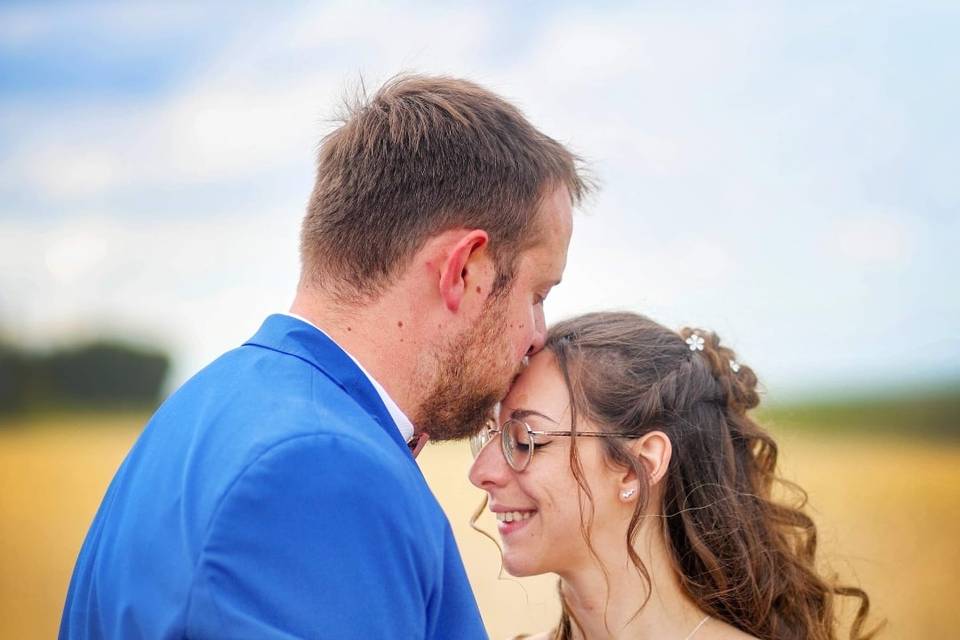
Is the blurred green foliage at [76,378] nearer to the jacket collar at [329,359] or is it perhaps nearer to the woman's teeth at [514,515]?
the woman's teeth at [514,515]

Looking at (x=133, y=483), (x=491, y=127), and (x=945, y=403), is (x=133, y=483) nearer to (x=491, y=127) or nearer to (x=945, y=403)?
(x=491, y=127)

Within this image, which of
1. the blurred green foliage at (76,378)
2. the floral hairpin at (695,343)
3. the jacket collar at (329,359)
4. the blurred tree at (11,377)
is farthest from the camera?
the blurred tree at (11,377)

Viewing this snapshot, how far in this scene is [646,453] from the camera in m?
2.98

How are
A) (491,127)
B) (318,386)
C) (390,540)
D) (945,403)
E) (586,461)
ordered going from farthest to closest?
1. (945,403)
2. (586,461)
3. (491,127)
4. (318,386)
5. (390,540)

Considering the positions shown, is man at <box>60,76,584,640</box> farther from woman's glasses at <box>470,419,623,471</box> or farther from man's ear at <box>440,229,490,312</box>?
woman's glasses at <box>470,419,623,471</box>

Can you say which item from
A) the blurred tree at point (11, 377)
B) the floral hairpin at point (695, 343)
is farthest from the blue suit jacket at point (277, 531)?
the blurred tree at point (11, 377)

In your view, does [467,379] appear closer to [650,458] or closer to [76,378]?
[650,458]

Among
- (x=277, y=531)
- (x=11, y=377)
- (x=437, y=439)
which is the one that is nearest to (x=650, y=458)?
(x=437, y=439)

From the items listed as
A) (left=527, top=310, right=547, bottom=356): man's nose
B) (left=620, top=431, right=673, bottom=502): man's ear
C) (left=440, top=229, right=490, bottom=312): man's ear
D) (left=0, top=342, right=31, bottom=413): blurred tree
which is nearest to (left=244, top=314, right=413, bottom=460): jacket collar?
(left=440, top=229, right=490, bottom=312): man's ear

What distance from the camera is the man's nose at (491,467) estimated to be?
296cm

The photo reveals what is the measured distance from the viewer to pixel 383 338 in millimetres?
2105

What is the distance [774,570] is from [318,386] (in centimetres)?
183

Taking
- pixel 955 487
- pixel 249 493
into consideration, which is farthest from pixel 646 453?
pixel 955 487

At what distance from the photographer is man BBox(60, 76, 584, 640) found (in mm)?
1627
